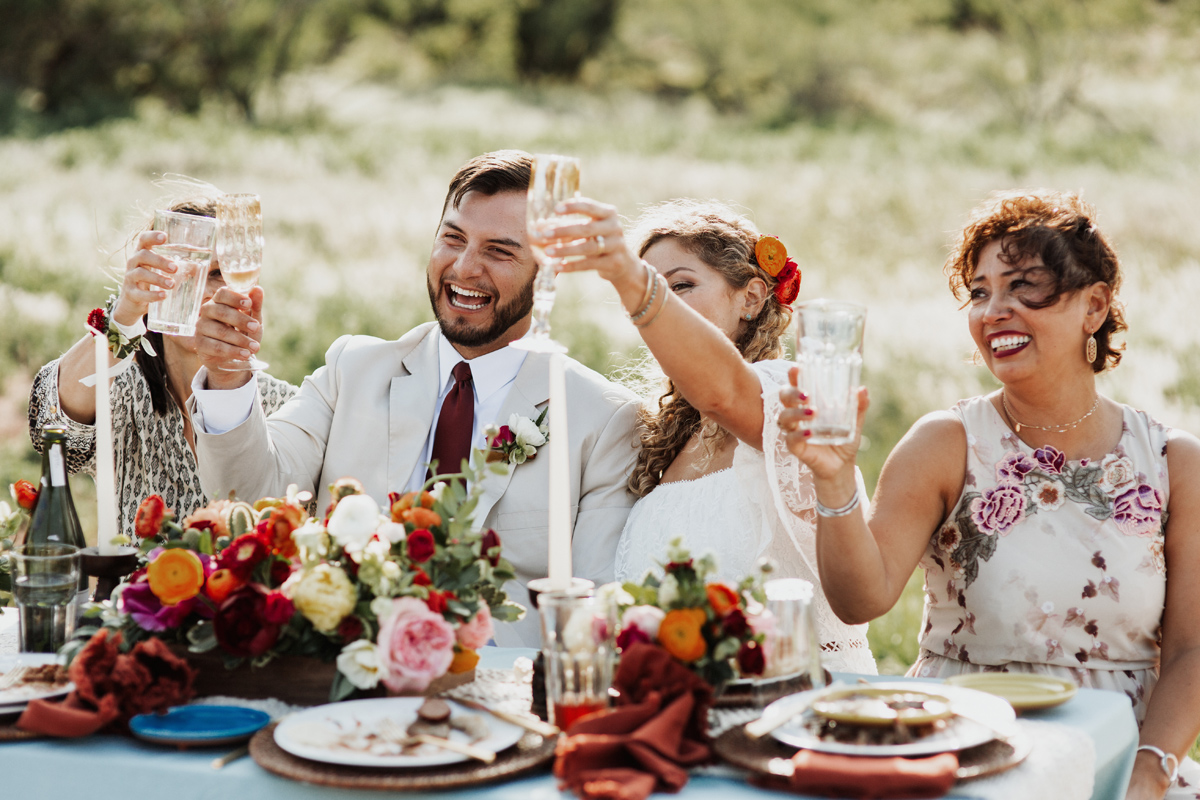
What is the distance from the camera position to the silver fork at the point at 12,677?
2.19 meters

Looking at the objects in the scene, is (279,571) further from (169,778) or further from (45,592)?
(45,592)

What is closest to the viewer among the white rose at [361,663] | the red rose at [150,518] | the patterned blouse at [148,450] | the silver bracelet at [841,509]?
the white rose at [361,663]

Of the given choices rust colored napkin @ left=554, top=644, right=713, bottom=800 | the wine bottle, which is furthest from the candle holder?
rust colored napkin @ left=554, top=644, right=713, bottom=800

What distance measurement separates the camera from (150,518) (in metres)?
2.35

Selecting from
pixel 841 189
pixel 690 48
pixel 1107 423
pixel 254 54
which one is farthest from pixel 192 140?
pixel 1107 423

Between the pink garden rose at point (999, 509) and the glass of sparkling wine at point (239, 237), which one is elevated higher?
the glass of sparkling wine at point (239, 237)

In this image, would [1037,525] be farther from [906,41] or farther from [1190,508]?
[906,41]

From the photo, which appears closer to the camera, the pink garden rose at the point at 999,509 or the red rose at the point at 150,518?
the red rose at the point at 150,518

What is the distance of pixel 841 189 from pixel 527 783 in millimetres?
14956

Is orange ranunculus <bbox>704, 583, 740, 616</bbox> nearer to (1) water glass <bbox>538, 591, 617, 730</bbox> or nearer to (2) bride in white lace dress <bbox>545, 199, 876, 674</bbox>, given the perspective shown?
(1) water glass <bbox>538, 591, 617, 730</bbox>

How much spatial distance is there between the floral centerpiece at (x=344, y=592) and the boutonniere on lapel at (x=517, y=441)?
1169 millimetres

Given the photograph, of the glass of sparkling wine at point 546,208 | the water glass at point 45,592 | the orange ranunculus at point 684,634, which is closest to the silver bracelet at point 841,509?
the orange ranunculus at point 684,634

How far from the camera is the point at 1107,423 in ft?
10.3

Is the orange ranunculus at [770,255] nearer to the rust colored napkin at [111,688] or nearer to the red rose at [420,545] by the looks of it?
the red rose at [420,545]
